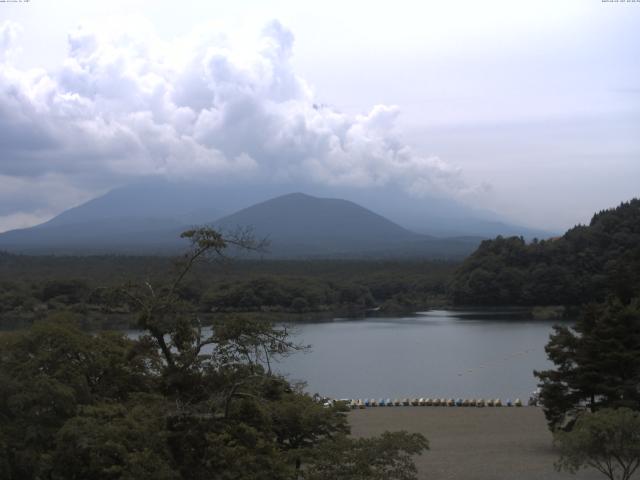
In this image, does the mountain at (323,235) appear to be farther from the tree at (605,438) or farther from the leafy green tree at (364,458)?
the leafy green tree at (364,458)

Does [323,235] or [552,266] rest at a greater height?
[323,235]

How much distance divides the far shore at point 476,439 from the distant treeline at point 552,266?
36.4m

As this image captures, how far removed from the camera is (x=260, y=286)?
5394cm

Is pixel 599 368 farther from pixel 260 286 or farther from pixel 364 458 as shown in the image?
pixel 260 286

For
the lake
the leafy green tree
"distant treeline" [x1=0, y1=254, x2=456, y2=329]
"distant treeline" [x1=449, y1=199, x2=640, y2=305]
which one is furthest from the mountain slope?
the leafy green tree

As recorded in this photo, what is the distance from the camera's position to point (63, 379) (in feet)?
28.3

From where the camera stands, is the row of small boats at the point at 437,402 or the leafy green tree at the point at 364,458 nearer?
the leafy green tree at the point at 364,458

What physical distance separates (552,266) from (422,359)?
96.7 feet

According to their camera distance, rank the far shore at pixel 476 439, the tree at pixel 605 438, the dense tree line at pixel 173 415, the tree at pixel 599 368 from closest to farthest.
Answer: the dense tree line at pixel 173 415, the tree at pixel 605 438, the far shore at pixel 476 439, the tree at pixel 599 368

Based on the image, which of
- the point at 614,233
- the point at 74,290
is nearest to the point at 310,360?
the point at 74,290

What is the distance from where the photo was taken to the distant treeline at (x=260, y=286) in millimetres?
45875

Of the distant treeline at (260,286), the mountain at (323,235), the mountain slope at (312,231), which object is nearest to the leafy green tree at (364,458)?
the distant treeline at (260,286)

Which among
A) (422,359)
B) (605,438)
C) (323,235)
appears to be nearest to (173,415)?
(605,438)

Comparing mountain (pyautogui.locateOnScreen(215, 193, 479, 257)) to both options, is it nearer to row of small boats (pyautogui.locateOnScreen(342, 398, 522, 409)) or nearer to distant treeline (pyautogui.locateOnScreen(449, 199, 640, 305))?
distant treeline (pyautogui.locateOnScreen(449, 199, 640, 305))
